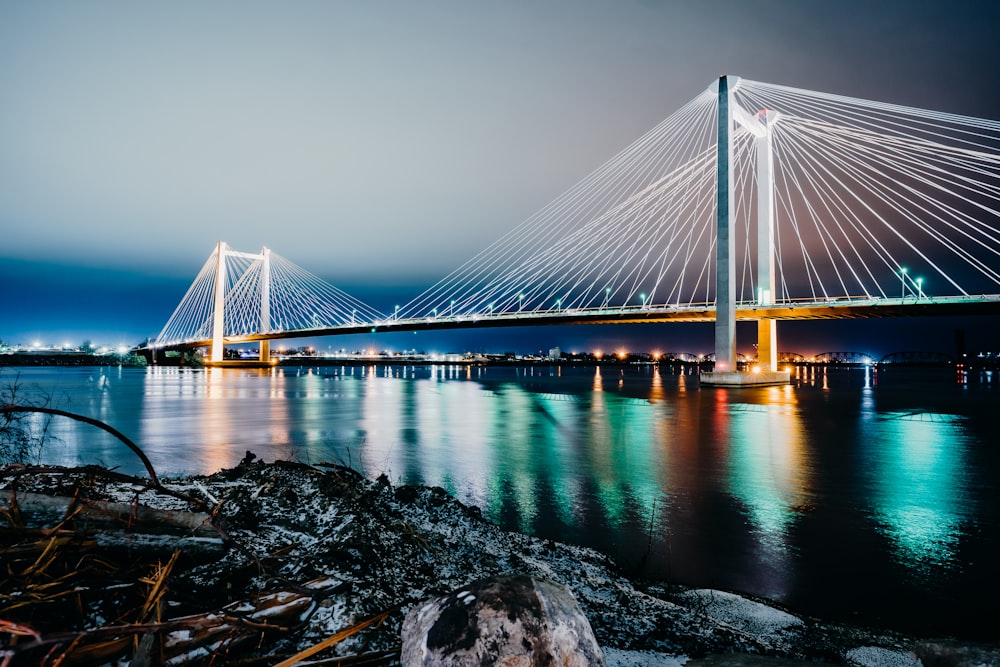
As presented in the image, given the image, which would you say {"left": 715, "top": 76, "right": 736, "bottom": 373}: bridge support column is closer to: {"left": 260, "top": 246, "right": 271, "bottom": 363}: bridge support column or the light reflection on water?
the light reflection on water

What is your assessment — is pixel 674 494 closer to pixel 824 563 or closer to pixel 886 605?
pixel 824 563

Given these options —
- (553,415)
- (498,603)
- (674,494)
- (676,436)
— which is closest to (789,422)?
(676,436)

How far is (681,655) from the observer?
244 cm

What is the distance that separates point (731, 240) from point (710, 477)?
2449cm

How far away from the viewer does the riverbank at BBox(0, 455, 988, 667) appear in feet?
6.38

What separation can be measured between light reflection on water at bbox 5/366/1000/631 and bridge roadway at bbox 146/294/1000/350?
15.2m

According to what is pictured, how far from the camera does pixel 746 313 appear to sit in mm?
36344

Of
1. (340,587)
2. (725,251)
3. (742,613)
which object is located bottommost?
(742,613)

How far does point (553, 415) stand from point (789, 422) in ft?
22.8

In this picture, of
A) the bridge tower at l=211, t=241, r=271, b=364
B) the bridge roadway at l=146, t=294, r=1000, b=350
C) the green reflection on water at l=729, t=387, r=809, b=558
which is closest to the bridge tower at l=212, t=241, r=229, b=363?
the bridge tower at l=211, t=241, r=271, b=364

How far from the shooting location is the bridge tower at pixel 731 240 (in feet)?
96.6

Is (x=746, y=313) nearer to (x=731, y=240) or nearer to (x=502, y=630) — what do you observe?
(x=731, y=240)

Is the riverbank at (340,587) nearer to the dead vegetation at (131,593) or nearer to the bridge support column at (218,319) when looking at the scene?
the dead vegetation at (131,593)

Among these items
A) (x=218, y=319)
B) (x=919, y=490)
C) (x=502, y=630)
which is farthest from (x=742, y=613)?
(x=218, y=319)
